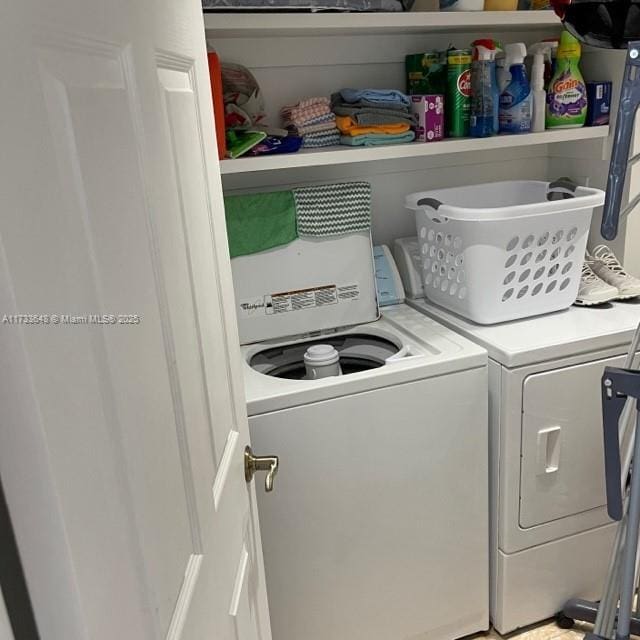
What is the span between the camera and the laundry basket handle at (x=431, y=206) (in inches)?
70.0

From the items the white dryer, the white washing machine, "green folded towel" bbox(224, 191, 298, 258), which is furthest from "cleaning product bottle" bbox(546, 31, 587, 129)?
"green folded towel" bbox(224, 191, 298, 258)

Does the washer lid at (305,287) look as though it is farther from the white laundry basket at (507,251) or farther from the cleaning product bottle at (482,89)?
the cleaning product bottle at (482,89)

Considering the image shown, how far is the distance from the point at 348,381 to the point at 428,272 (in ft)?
1.98

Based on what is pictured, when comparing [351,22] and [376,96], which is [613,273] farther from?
[351,22]

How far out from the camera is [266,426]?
1524 mm

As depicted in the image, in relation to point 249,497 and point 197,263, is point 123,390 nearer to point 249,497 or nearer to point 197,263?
point 197,263

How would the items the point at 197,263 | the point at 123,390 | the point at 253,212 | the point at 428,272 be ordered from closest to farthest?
the point at 123,390, the point at 197,263, the point at 253,212, the point at 428,272

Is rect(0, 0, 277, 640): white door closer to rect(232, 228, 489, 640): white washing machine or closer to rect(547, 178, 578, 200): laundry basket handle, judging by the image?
rect(232, 228, 489, 640): white washing machine

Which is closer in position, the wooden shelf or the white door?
the white door

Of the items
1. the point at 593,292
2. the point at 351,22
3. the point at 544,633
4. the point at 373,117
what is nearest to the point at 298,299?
the point at 373,117

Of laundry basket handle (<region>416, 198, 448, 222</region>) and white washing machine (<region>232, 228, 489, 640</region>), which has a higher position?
laundry basket handle (<region>416, 198, 448, 222</region>)

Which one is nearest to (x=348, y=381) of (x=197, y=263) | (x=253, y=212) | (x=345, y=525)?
(x=345, y=525)

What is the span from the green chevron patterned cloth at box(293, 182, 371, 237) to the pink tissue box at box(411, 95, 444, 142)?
0.73ft

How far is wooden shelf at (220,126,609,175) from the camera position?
65.4 inches
